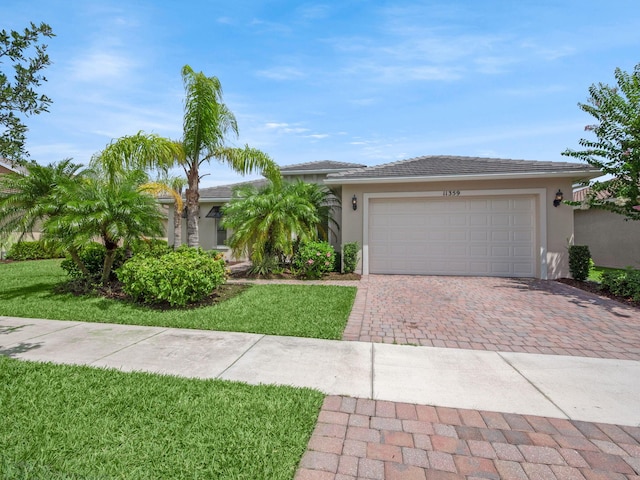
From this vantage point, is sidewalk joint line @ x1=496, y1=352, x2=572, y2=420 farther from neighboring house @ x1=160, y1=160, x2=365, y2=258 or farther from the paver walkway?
neighboring house @ x1=160, y1=160, x2=365, y2=258

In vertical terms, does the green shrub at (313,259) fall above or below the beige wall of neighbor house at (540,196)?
below

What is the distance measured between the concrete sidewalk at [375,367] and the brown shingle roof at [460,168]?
7.08 metres

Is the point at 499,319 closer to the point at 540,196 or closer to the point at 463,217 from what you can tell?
the point at 463,217

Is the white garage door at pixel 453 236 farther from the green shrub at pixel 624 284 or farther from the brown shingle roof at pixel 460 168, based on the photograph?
the green shrub at pixel 624 284

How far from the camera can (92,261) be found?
8625mm

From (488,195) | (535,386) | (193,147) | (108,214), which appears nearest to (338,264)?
(488,195)

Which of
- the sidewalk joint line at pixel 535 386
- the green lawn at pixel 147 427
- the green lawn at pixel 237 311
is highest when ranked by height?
the green lawn at pixel 237 311

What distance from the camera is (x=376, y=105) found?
1070 cm

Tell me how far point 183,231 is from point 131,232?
30.5 feet

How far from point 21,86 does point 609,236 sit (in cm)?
1899

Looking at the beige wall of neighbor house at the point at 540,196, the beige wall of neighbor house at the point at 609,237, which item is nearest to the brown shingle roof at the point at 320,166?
the beige wall of neighbor house at the point at 540,196

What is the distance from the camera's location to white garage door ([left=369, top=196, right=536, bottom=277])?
10.2m

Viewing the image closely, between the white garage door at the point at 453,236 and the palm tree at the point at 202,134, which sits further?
the white garage door at the point at 453,236

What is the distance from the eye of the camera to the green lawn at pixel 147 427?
208 cm
